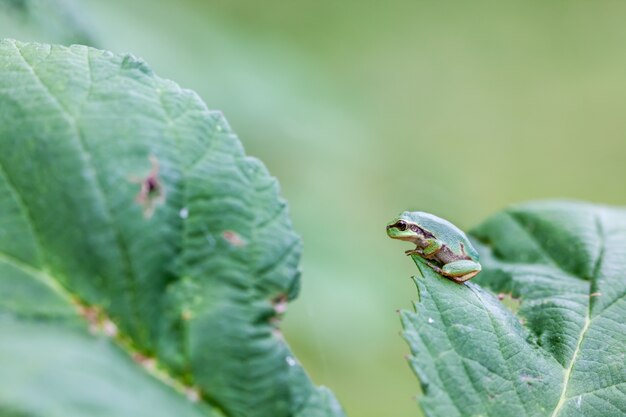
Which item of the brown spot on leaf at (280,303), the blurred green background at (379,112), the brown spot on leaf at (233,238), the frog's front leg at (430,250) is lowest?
the blurred green background at (379,112)

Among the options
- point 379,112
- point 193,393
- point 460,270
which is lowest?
point 379,112

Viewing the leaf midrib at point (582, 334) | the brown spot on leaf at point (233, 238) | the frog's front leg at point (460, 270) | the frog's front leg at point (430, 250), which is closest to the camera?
the brown spot on leaf at point (233, 238)

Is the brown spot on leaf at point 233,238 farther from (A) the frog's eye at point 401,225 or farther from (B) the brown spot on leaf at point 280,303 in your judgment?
(A) the frog's eye at point 401,225

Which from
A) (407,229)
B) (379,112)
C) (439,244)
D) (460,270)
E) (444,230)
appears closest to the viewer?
(460,270)

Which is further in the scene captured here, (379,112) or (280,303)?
(379,112)

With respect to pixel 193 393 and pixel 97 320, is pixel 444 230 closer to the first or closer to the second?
pixel 193 393

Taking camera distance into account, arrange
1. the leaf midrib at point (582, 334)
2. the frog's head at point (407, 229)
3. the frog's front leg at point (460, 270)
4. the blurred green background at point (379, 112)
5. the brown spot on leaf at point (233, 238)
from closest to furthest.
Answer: the brown spot on leaf at point (233, 238) → the leaf midrib at point (582, 334) → the frog's front leg at point (460, 270) → the frog's head at point (407, 229) → the blurred green background at point (379, 112)

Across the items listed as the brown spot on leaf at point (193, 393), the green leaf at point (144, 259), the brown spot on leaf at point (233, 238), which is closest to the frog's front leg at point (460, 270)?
the green leaf at point (144, 259)

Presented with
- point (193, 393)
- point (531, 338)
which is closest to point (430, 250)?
point (531, 338)
